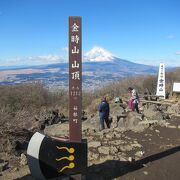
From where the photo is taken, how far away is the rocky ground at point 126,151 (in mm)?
7418

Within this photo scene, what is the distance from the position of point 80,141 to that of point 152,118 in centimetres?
767

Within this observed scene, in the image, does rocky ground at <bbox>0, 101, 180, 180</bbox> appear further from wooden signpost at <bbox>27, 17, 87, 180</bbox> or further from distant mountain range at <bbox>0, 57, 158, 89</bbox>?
distant mountain range at <bbox>0, 57, 158, 89</bbox>

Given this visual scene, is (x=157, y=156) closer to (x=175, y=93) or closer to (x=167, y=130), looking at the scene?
(x=167, y=130)

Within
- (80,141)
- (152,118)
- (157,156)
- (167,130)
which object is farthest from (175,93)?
(80,141)

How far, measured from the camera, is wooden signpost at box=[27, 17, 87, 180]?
6.31 m

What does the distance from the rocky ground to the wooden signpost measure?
0.82m

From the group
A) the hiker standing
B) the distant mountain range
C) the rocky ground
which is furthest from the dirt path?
the distant mountain range

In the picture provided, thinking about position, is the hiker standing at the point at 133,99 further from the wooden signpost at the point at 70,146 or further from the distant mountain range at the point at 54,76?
the wooden signpost at the point at 70,146

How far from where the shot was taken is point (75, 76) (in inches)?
254

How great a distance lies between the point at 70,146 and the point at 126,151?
3.08m

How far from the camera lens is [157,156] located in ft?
28.6

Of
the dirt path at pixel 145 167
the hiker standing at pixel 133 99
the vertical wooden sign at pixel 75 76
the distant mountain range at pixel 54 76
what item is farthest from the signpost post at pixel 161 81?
the vertical wooden sign at pixel 75 76

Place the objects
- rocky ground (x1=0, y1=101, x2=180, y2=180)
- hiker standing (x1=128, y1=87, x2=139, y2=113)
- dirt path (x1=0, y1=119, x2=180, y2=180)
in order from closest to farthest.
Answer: dirt path (x1=0, y1=119, x2=180, y2=180)
rocky ground (x1=0, y1=101, x2=180, y2=180)
hiker standing (x1=128, y1=87, x2=139, y2=113)

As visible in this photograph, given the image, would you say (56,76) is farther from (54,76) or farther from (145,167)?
(145,167)
